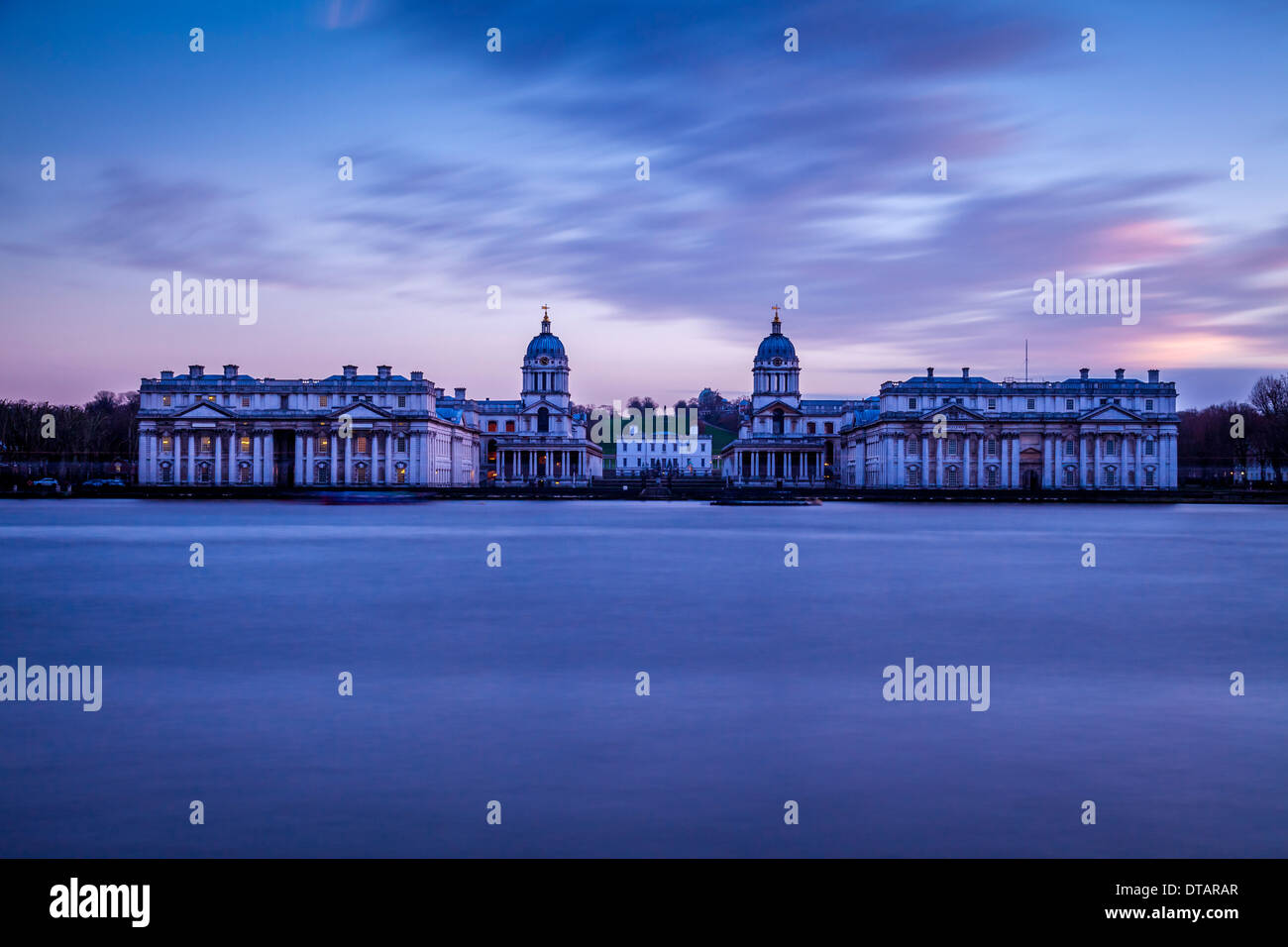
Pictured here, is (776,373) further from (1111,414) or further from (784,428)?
(1111,414)

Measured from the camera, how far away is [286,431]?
12925 centimetres

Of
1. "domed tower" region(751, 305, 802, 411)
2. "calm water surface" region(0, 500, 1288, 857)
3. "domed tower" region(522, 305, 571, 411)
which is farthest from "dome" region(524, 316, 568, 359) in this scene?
"calm water surface" region(0, 500, 1288, 857)

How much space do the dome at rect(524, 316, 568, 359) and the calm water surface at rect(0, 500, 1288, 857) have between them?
129 m

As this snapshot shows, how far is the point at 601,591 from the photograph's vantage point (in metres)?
23.9

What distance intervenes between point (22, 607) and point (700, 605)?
13.1 meters

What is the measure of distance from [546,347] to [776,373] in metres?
33.2

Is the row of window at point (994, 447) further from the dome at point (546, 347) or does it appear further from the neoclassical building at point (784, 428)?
the dome at point (546, 347)

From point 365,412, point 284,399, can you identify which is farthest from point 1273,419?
point 284,399

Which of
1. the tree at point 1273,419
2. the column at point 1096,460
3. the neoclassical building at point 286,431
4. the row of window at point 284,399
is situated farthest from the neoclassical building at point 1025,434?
the row of window at point 284,399

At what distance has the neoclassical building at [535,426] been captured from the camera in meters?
148

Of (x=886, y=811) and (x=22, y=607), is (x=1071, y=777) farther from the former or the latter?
(x=22, y=607)

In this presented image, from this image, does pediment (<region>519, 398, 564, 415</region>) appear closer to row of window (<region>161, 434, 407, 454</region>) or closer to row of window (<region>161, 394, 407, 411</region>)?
row of window (<region>161, 394, 407, 411</region>)

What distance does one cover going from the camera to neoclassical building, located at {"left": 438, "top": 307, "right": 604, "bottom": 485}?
487 ft

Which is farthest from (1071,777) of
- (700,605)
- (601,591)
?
(601,591)
